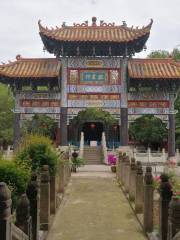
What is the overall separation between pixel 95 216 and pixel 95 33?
1939 cm

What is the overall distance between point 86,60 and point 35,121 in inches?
602

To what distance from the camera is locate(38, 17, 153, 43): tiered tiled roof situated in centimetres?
2711

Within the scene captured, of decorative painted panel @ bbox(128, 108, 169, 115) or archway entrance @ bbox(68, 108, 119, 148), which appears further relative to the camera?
archway entrance @ bbox(68, 108, 119, 148)

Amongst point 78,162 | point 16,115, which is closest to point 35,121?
point 16,115

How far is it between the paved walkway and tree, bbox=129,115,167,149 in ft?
67.3

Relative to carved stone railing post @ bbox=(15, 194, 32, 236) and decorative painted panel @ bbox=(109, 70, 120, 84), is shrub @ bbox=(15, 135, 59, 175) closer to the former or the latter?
carved stone railing post @ bbox=(15, 194, 32, 236)

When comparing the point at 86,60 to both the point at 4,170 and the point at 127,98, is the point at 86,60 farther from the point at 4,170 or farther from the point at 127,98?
the point at 4,170

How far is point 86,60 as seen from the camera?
27609 millimetres

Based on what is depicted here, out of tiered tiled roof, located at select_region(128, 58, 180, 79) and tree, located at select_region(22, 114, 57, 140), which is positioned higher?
tiered tiled roof, located at select_region(128, 58, 180, 79)

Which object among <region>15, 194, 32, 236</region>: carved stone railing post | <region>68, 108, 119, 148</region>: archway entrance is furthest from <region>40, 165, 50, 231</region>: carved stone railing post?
<region>68, 108, 119, 148</region>: archway entrance

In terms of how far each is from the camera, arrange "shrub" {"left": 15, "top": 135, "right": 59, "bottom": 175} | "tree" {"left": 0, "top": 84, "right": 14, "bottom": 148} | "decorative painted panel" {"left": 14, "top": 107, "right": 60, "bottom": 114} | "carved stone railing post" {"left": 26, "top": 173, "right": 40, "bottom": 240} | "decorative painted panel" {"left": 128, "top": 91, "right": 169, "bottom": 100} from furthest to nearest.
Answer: "tree" {"left": 0, "top": 84, "right": 14, "bottom": 148}
"decorative painted panel" {"left": 14, "top": 107, "right": 60, "bottom": 114}
"decorative painted panel" {"left": 128, "top": 91, "right": 169, "bottom": 100}
"shrub" {"left": 15, "top": 135, "right": 59, "bottom": 175}
"carved stone railing post" {"left": 26, "top": 173, "right": 40, "bottom": 240}

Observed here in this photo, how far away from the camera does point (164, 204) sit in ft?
26.0

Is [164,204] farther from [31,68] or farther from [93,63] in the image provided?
[31,68]

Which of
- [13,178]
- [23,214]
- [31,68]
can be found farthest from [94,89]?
[23,214]
